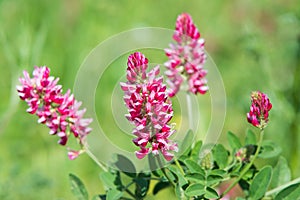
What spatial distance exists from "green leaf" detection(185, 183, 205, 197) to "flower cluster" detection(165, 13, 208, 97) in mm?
364

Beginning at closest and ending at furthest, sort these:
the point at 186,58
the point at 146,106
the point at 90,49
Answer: the point at 146,106
the point at 186,58
the point at 90,49

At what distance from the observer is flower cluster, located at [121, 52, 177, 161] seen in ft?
4.34

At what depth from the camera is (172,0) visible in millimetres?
4555

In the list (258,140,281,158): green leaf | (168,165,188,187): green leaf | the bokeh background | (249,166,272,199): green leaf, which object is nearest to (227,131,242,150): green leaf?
(258,140,281,158): green leaf

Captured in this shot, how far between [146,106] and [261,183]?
40 cm

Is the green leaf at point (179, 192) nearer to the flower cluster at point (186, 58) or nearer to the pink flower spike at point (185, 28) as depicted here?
the flower cluster at point (186, 58)

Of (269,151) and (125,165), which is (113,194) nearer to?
(125,165)

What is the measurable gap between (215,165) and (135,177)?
0.76 ft

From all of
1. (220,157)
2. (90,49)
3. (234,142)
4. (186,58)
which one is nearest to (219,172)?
(220,157)

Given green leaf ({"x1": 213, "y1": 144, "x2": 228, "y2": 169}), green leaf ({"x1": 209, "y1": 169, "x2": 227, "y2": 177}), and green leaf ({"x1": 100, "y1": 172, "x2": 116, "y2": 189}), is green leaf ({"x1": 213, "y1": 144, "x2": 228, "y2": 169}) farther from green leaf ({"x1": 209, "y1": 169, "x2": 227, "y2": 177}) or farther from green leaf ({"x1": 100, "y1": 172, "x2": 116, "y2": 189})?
green leaf ({"x1": 100, "y1": 172, "x2": 116, "y2": 189})

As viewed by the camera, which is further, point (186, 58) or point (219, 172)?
point (186, 58)

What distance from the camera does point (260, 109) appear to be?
1.41 meters

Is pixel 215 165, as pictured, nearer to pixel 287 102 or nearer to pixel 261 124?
pixel 261 124

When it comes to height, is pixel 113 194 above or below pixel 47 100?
below
